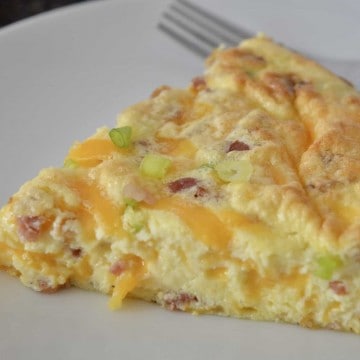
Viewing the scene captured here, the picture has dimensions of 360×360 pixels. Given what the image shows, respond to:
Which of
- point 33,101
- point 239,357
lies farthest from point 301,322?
point 33,101

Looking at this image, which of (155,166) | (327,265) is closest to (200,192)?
(155,166)

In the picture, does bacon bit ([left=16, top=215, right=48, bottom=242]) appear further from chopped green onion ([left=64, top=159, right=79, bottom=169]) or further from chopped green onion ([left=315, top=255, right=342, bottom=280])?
chopped green onion ([left=315, top=255, right=342, bottom=280])

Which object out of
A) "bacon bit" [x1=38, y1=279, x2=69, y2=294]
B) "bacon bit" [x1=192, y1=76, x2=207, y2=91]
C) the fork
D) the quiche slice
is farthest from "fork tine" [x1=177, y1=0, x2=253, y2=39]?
"bacon bit" [x1=38, y1=279, x2=69, y2=294]

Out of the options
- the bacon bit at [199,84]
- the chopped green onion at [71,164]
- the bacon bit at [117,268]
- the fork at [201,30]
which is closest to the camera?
the bacon bit at [117,268]

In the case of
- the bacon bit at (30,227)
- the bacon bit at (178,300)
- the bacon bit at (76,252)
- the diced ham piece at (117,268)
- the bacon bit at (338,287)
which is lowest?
the bacon bit at (178,300)

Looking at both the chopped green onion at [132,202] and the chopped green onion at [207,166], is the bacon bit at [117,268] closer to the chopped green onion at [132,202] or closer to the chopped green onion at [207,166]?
the chopped green onion at [132,202]

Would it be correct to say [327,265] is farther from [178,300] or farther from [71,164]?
[71,164]

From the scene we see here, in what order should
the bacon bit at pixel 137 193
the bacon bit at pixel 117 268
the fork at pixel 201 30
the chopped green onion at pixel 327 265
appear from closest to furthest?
the chopped green onion at pixel 327 265 → the bacon bit at pixel 137 193 → the bacon bit at pixel 117 268 → the fork at pixel 201 30

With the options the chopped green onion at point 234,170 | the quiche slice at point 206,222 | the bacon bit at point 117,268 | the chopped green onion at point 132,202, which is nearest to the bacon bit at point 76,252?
the quiche slice at point 206,222
